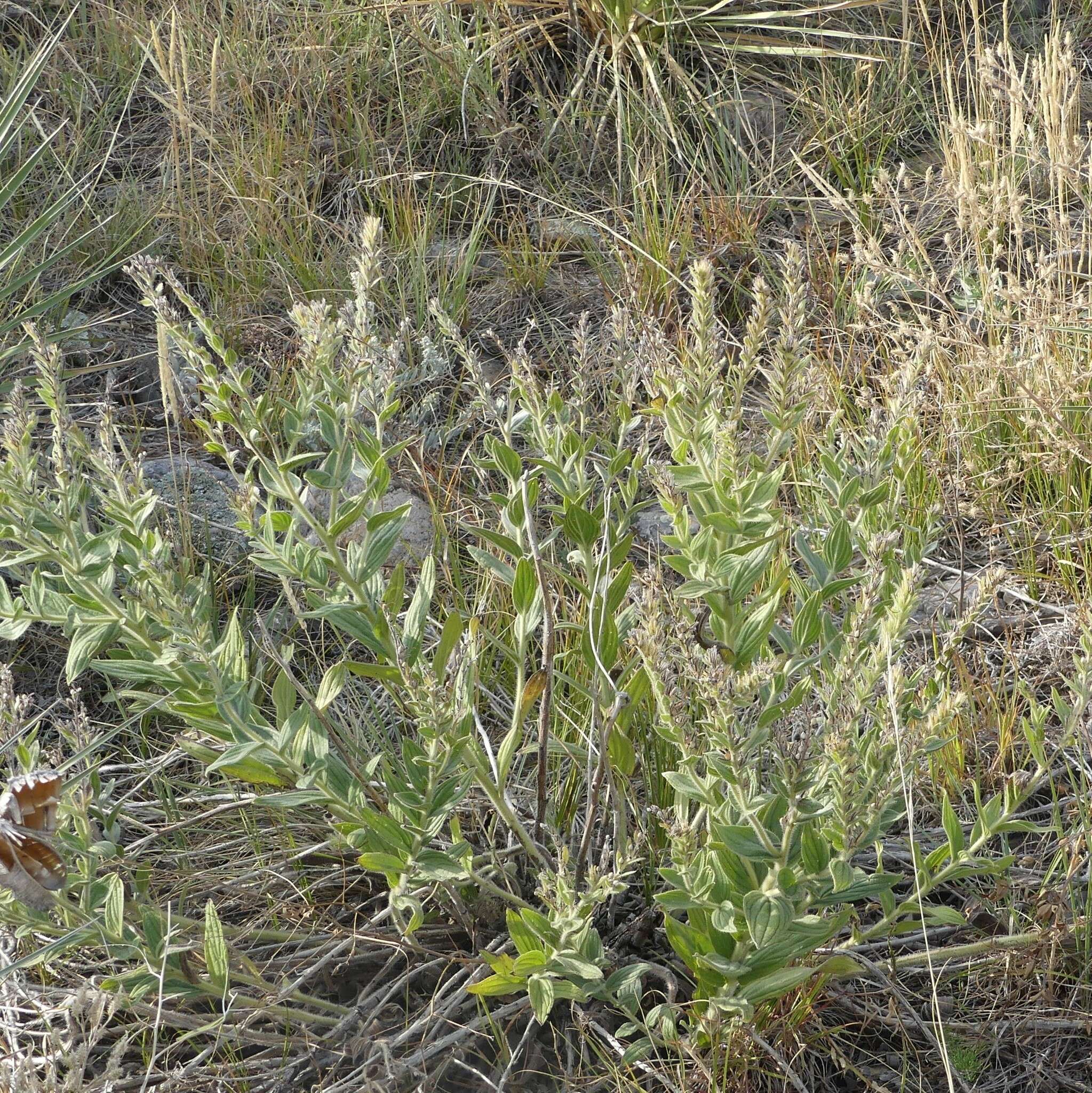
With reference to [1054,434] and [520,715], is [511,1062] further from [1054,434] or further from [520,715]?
[1054,434]

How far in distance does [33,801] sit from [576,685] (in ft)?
2.57

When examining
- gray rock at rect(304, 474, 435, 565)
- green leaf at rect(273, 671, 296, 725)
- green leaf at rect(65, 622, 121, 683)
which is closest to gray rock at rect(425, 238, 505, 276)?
gray rock at rect(304, 474, 435, 565)

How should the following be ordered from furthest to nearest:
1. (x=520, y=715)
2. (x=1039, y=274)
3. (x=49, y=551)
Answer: (x=1039, y=274)
(x=520, y=715)
(x=49, y=551)

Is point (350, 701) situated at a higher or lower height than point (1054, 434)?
lower

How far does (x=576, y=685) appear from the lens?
69.7 inches

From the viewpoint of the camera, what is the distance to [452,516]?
2721 millimetres

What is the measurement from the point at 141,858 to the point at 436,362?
4.82 ft

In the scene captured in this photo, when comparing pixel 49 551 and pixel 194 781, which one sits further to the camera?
pixel 194 781

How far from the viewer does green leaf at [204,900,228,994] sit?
1495 millimetres

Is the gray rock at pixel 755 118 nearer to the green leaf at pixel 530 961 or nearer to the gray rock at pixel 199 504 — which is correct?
the gray rock at pixel 199 504

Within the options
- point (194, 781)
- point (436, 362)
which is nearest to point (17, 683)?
point (194, 781)

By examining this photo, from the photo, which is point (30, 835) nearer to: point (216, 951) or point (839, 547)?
point (216, 951)

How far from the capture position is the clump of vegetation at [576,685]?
145cm

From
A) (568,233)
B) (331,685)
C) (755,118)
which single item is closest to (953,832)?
(331,685)
